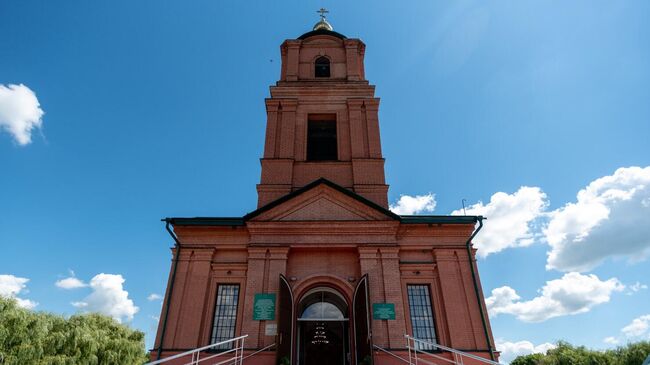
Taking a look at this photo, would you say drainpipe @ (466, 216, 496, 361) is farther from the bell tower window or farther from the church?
the bell tower window

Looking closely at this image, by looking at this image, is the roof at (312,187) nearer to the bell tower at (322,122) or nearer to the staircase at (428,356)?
the bell tower at (322,122)

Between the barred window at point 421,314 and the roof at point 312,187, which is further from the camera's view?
the roof at point 312,187

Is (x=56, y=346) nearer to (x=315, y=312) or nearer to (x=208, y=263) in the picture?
(x=208, y=263)

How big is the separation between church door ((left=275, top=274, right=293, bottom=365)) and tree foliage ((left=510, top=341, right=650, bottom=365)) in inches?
1061

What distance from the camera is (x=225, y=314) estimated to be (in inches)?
488

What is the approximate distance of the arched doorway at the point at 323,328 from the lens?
12.5 meters

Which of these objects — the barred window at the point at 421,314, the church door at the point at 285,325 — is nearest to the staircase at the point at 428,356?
the barred window at the point at 421,314

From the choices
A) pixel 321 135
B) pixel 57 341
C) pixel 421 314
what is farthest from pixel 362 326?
pixel 57 341

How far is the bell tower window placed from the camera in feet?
56.4

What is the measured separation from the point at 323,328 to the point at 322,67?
13342 mm

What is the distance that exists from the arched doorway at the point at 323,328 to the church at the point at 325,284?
0.12 feet

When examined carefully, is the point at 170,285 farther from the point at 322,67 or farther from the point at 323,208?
the point at 322,67

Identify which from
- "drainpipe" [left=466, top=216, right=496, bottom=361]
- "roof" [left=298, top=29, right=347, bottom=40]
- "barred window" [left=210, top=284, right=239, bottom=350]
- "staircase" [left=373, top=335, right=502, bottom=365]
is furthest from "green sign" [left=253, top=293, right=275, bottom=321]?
"roof" [left=298, top=29, right=347, bottom=40]

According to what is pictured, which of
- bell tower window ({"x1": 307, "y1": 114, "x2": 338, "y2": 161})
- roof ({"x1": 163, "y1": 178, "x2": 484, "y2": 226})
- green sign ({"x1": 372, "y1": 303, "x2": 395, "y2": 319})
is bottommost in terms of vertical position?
green sign ({"x1": 372, "y1": 303, "x2": 395, "y2": 319})
